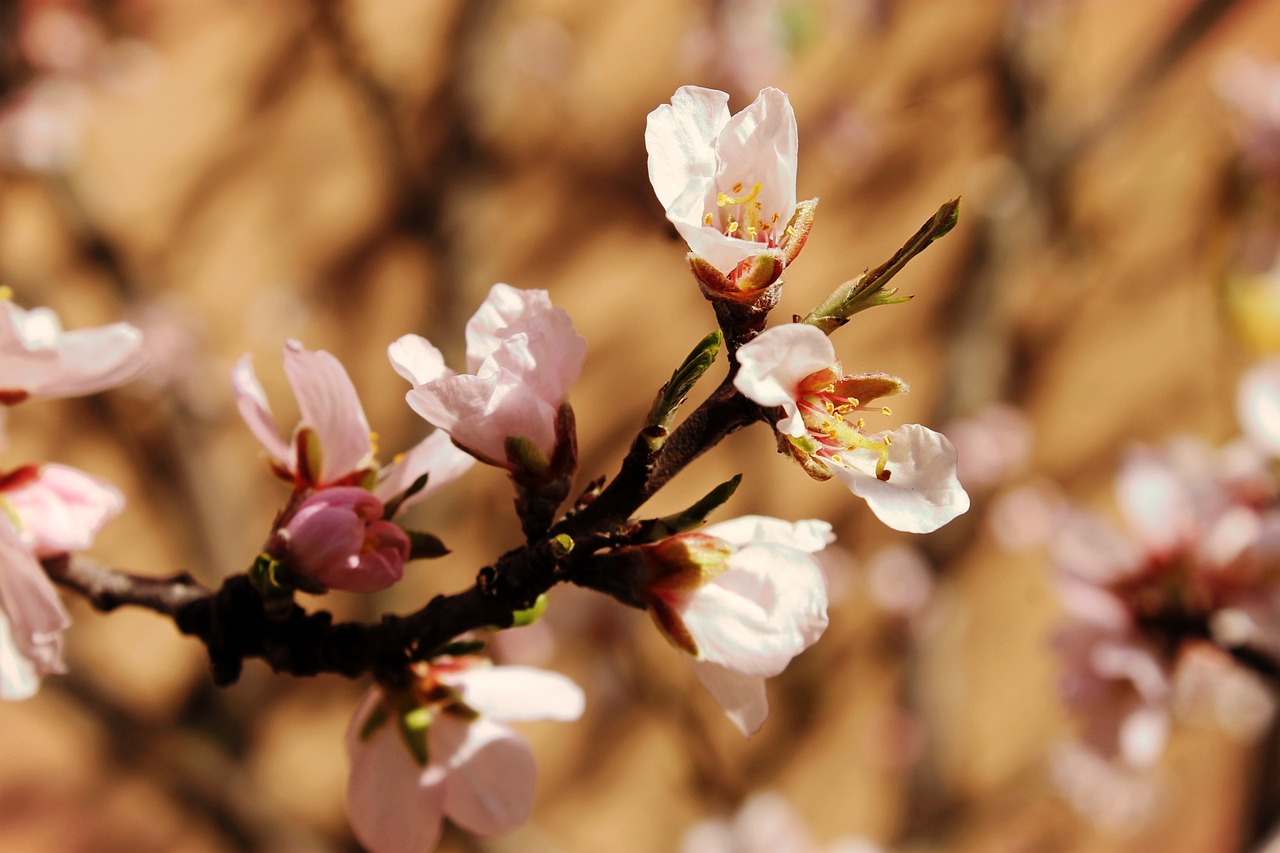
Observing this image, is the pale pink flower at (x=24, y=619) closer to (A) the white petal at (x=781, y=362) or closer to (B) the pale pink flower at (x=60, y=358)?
(B) the pale pink flower at (x=60, y=358)

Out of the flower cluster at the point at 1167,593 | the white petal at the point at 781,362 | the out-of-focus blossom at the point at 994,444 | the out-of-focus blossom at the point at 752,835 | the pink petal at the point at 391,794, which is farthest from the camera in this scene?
the out-of-focus blossom at the point at 994,444

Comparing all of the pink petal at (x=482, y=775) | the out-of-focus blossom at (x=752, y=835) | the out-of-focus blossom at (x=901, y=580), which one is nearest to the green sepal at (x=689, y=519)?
the pink petal at (x=482, y=775)

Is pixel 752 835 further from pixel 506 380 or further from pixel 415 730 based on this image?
pixel 506 380

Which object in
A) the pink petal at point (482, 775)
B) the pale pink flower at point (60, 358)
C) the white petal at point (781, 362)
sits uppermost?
the white petal at point (781, 362)

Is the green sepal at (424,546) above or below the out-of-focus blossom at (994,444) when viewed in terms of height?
above

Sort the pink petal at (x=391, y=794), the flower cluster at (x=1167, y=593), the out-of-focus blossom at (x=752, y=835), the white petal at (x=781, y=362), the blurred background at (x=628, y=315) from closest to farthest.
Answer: the white petal at (x=781, y=362)
the pink petal at (x=391, y=794)
the flower cluster at (x=1167, y=593)
the out-of-focus blossom at (x=752, y=835)
the blurred background at (x=628, y=315)

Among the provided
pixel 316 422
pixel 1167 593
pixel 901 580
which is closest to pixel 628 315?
pixel 901 580

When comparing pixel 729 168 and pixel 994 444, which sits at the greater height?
pixel 729 168
